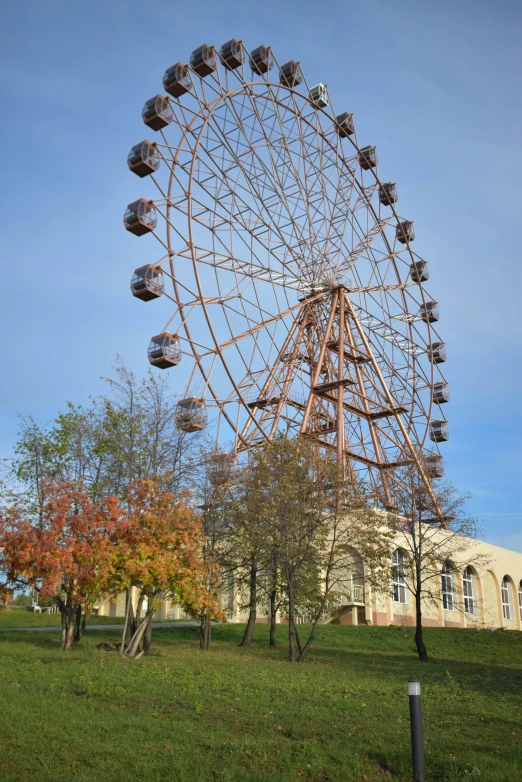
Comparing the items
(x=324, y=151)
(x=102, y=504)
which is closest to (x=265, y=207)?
(x=324, y=151)

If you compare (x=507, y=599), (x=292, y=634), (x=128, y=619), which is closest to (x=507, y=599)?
(x=507, y=599)

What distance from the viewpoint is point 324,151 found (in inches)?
1604

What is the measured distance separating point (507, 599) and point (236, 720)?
46.8 m

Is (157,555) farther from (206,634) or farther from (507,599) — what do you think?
(507,599)

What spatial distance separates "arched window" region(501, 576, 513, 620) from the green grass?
34358 mm

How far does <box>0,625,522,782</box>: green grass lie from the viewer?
8.52m

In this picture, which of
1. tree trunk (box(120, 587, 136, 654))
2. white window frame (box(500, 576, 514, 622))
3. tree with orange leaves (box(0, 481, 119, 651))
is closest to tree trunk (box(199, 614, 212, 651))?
tree trunk (box(120, 587, 136, 654))

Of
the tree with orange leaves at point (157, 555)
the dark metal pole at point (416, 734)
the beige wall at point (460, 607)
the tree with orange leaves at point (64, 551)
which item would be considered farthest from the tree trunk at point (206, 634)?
the dark metal pole at point (416, 734)

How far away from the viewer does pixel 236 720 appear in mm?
11148

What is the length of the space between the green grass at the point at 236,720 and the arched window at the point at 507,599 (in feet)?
113

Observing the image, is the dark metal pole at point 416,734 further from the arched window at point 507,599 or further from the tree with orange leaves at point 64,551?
the arched window at point 507,599

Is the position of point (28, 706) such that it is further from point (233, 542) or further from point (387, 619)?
point (387, 619)

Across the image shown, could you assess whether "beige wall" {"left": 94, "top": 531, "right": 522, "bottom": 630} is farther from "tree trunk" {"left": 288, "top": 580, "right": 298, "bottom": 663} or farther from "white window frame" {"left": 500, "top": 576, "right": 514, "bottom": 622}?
"tree trunk" {"left": 288, "top": 580, "right": 298, "bottom": 663}

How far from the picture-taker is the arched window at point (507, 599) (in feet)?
174
